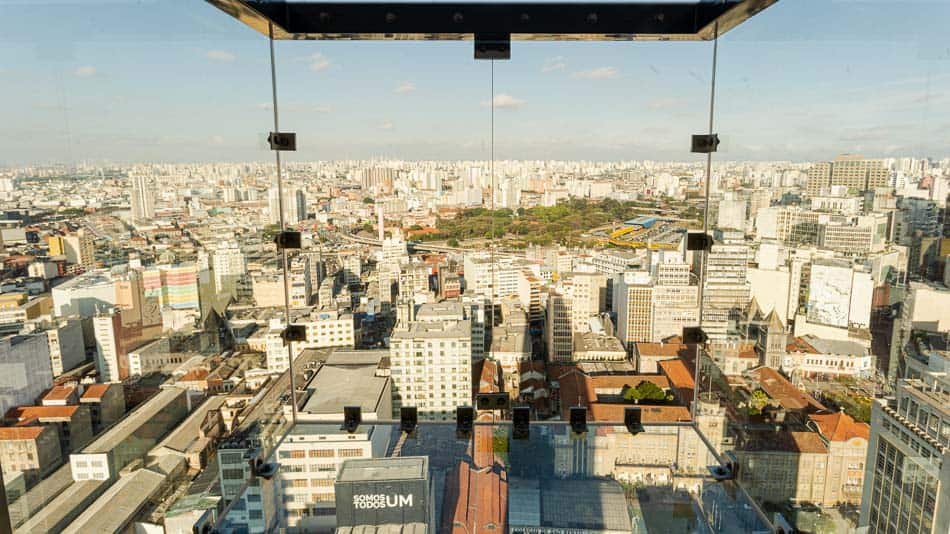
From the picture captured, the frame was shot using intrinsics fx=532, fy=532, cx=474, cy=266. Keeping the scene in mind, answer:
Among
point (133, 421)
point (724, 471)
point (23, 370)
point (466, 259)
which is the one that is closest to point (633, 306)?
point (466, 259)

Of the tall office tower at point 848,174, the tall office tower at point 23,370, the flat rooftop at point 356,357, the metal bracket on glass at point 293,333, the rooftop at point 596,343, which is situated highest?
the tall office tower at point 848,174

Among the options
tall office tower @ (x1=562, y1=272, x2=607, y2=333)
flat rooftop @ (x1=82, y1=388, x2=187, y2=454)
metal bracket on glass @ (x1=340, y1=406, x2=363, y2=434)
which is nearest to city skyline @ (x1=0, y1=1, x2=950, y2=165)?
tall office tower @ (x1=562, y1=272, x2=607, y2=333)

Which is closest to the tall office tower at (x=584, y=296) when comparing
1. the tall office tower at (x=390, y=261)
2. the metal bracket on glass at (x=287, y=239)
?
the tall office tower at (x=390, y=261)

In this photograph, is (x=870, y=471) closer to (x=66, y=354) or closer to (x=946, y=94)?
(x=946, y=94)

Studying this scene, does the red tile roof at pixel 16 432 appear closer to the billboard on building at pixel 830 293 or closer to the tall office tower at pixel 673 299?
the tall office tower at pixel 673 299

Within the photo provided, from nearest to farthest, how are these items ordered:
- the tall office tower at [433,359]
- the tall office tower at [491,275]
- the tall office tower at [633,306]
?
the tall office tower at [433,359]
the tall office tower at [491,275]
the tall office tower at [633,306]

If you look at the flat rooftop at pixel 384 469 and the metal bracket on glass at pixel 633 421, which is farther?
the metal bracket on glass at pixel 633 421
